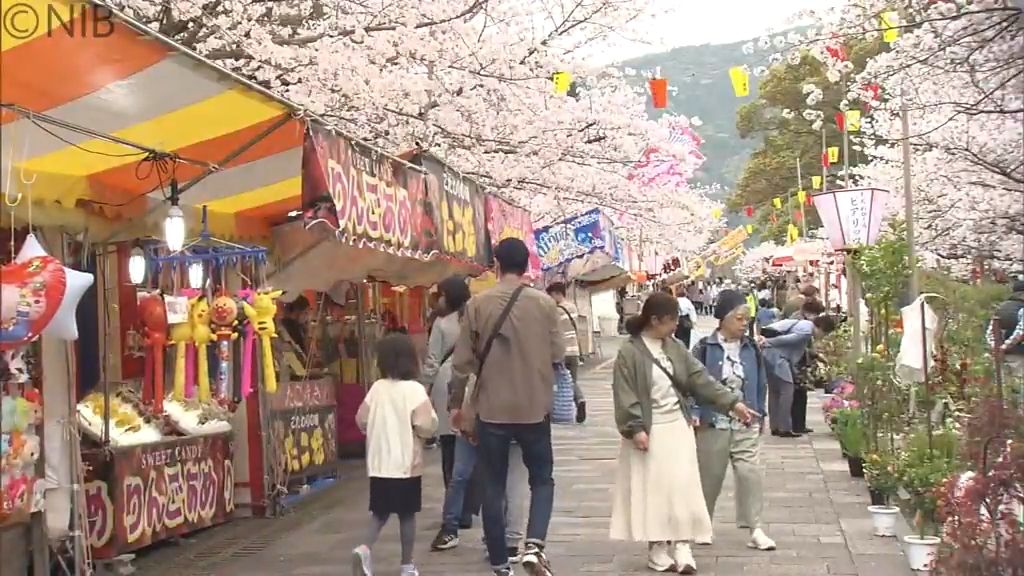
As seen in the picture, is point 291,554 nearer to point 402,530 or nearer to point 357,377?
point 402,530

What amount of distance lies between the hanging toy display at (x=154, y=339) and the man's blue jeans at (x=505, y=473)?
250 centimetres

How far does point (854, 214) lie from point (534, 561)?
6.50 meters

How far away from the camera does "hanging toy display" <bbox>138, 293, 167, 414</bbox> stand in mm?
7887

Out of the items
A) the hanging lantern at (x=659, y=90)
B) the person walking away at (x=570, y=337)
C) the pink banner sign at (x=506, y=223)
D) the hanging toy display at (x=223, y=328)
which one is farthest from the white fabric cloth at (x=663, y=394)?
the hanging lantern at (x=659, y=90)

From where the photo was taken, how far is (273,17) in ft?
37.7

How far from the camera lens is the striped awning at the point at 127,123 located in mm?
4902

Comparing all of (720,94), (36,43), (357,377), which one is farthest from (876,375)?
(720,94)

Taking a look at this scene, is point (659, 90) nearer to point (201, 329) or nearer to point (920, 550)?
point (201, 329)

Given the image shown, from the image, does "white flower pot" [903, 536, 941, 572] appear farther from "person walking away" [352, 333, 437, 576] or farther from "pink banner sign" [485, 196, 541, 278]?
"pink banner sign" [485, 196, 541, 278]

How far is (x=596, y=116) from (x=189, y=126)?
13.8 metres

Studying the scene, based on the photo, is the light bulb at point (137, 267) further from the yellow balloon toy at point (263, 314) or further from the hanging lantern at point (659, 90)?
the hanging lantern at point (659, 90)

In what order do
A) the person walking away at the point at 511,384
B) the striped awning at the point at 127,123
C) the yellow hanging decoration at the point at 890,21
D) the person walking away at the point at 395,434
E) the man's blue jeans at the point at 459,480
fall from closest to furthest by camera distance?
1. the striped awning at the point at 127,123
2. the person walking away at the point at 511,384
3. the person walking away at the point at 395,434
4. the man's blue jeans at the point at 459,480
5. the yellow hanging decoration at the point at 890,21

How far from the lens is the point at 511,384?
6.64 metres
